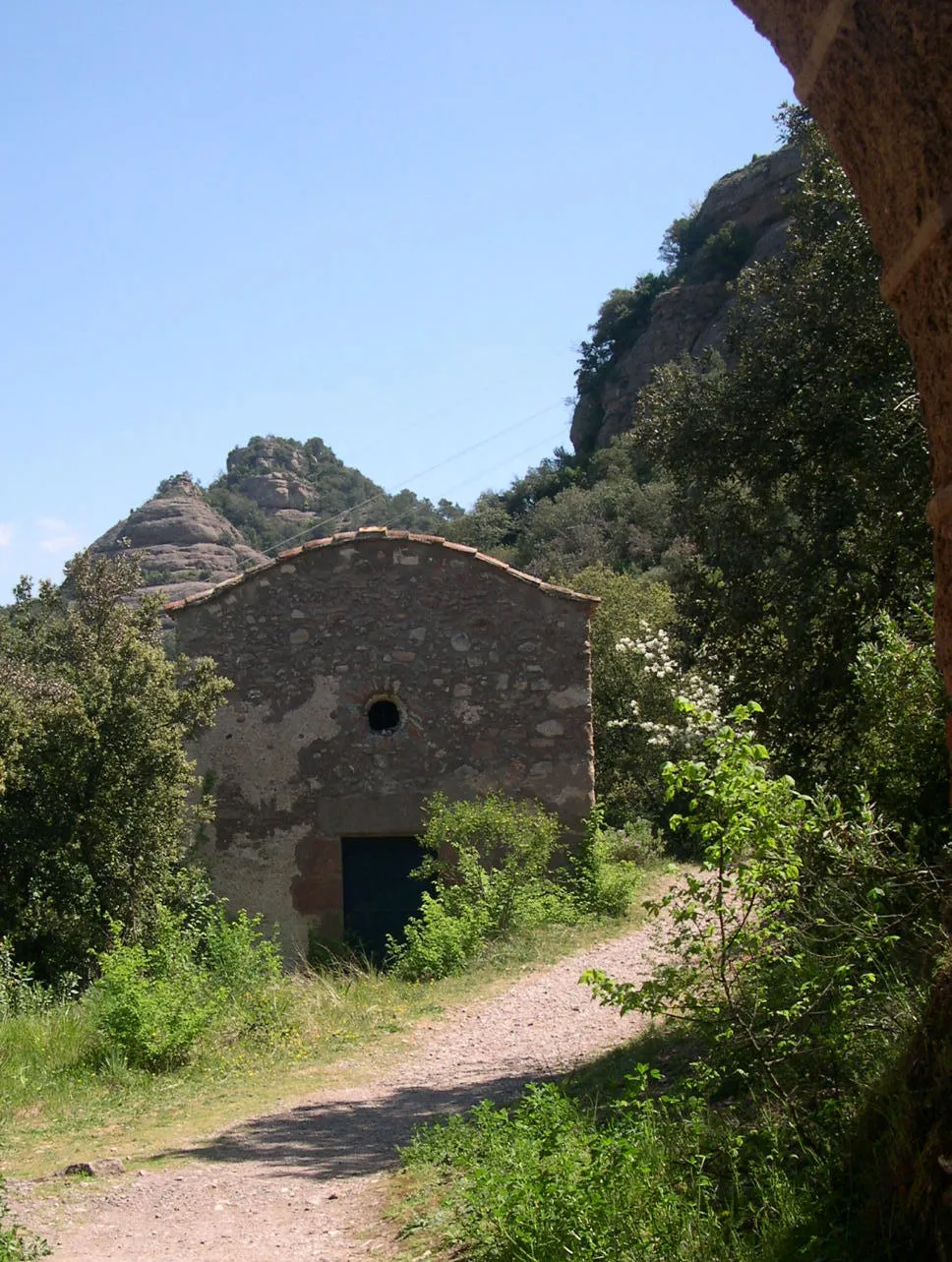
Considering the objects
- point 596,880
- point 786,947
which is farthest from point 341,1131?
point 596,880

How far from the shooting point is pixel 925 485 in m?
7.52

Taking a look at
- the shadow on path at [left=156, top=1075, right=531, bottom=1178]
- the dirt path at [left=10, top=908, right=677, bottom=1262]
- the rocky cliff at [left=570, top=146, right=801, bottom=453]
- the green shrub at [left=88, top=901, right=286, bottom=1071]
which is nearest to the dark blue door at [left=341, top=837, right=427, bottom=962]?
the green shrub at [left=88, top=901, right=286, bottom=1071]

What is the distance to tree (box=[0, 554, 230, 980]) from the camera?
427 inches

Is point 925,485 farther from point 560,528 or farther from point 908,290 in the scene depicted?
point 560,528

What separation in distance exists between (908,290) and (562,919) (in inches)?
422

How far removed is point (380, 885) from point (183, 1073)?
5.22 meters

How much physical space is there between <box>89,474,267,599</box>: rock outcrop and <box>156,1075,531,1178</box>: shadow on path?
49.5 m

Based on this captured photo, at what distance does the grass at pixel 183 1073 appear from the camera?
708 centimetres

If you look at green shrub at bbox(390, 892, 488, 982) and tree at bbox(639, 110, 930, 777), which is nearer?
tree at bbox(639, 110, 930, 777)

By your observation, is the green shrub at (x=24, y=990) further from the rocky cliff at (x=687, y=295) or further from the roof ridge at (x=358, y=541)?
the rocky cliff at (x=687, y=295)

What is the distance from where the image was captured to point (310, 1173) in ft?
20.1

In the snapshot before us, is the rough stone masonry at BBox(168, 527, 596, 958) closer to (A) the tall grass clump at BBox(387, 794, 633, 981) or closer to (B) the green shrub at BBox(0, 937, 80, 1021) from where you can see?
(A) the tall grass clump at BBox(387, 794, 633, 981)

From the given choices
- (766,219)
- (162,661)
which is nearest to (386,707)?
(162,661)

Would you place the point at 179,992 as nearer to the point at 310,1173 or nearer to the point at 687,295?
the point at 310,1173
